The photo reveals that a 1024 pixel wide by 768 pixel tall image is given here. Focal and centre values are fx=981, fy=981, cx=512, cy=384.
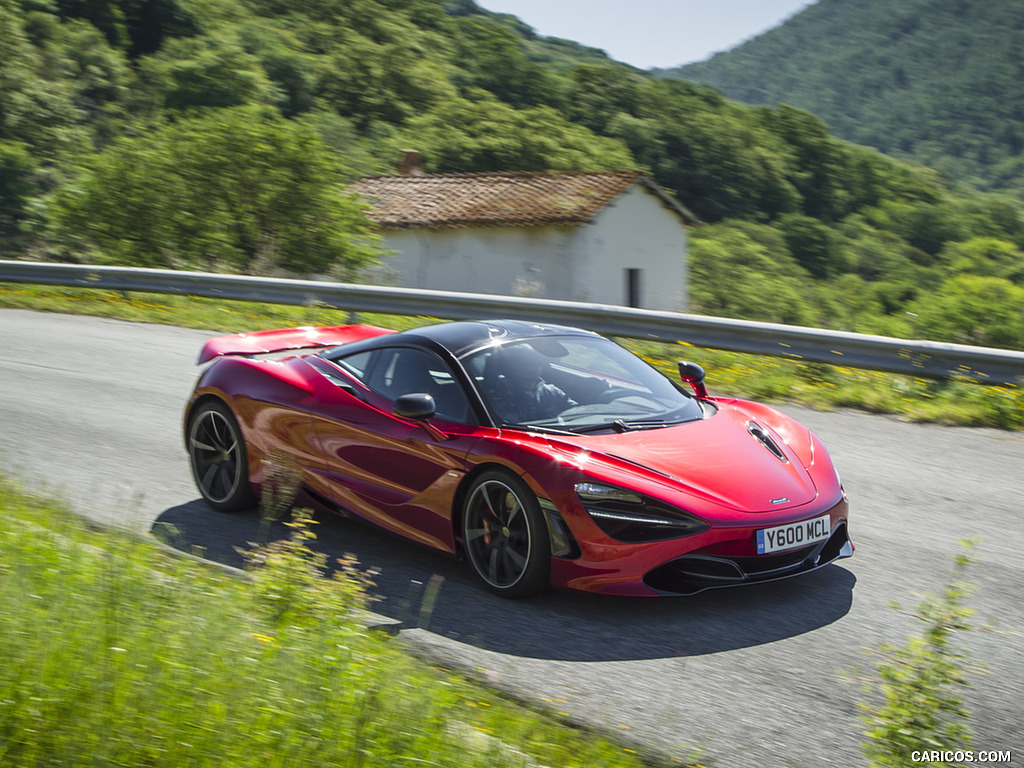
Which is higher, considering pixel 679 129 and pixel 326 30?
pixel 326 30

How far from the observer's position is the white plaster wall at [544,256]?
1283 inches

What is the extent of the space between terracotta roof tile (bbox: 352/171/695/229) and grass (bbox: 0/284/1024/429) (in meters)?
18.7

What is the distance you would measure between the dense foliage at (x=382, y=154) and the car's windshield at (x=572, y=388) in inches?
285

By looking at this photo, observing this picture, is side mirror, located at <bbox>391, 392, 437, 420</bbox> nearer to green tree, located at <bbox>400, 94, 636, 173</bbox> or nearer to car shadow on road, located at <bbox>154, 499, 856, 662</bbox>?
car shadow on road, located at <bbox>154, 499, 856, 662</bbox>

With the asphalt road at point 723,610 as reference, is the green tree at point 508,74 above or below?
above

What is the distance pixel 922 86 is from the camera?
173 m

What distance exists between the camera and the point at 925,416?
8508mm

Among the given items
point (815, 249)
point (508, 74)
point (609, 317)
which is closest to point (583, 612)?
point (609, 317)

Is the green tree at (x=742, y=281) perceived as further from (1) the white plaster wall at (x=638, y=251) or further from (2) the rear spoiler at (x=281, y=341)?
(2) the rear spoiler at (x=281, y=341)

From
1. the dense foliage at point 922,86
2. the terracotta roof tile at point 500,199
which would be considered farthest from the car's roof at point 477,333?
the dense foliage at point 922,86

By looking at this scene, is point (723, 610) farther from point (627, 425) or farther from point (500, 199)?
point (500, 199)

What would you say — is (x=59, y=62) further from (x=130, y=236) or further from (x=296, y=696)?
(x=296, y=696)

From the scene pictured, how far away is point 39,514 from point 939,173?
395 feet

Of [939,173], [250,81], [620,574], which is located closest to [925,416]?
[620,574]
